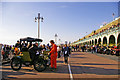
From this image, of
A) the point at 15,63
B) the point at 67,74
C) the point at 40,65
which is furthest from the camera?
the point at 15,63

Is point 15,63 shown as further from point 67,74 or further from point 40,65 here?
point 67,74

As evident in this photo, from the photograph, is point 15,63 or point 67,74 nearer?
point 67,74

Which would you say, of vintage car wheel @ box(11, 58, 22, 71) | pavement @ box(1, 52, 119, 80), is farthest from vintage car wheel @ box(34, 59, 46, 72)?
vintage car wheel @ box(11, 58, 22, 71)

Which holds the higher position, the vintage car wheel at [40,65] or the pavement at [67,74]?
the vintage car wheel at [40,65]

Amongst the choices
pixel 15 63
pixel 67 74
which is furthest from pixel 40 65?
pixel 67 74

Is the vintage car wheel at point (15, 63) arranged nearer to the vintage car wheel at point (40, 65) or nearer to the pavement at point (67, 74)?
the pavement at point (67, 74)

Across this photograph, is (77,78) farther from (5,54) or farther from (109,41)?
(109,41)

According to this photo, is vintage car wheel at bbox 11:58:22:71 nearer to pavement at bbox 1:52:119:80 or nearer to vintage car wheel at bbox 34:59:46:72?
pavement at bbox 1:52:119:80

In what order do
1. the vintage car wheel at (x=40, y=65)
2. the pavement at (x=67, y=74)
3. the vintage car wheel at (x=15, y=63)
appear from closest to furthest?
1. the pavement at (x=67, y=74)
2. the vintage car wheel at (x=40, y=65)
3. the vintage car wheel at (x=15, y=63)

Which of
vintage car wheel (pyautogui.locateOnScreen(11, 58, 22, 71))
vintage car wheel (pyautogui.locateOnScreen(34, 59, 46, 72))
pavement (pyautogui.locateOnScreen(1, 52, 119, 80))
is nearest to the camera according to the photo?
pavement (pyautogui.locateOnScreen(1, 52, 119, 80))

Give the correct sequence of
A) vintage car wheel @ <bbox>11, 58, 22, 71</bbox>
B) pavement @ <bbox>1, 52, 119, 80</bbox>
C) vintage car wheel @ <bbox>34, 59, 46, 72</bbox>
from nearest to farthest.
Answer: pavement @ <bbox>1, 52, 119, 80</bbox>, vintage car wheel @ <bbox>34, 59, 46, 72</bbox>, vintage car wheel @ <bbox>11, 58, 22, 71</bbox>

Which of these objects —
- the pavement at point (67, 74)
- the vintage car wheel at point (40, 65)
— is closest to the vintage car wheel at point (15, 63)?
the pavement at point (67, 74)

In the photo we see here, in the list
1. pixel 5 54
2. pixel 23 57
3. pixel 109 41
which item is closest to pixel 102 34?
pixel 109 41

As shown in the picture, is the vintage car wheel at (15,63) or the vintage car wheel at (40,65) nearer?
the vintage car wheel at (40,65)
